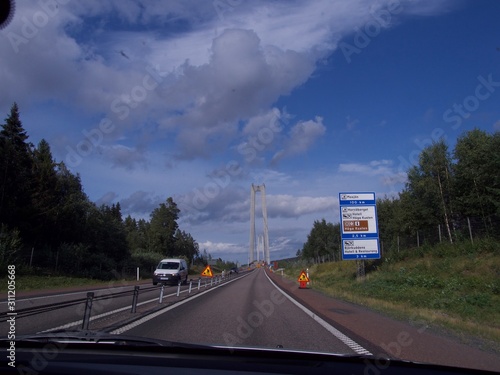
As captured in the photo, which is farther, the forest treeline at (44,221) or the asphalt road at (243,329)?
the forest treeline at (44,221)

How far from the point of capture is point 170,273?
123 ft

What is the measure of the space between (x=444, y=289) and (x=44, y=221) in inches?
1417

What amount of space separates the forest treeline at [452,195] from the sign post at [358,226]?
327 inches

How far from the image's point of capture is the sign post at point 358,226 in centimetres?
3171

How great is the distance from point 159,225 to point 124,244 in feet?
103

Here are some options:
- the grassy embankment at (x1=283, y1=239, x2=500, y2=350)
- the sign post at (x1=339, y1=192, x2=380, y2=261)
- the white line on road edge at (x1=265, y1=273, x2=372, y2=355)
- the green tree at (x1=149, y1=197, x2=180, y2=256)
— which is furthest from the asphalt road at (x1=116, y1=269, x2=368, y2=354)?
the green tree at (x1=149, y1=197, x2=180, y2=256)

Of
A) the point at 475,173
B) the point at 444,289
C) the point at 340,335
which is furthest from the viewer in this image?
the point at 475,173

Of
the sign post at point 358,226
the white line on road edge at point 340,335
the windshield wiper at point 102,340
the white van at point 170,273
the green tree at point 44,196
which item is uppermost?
the green tree at point 44,196

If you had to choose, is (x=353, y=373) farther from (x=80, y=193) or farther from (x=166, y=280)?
(x=80, y=193)

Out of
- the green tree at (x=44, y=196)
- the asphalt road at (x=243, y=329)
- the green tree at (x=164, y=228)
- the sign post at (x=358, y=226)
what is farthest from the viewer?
the green tree at (x=164, y=228)

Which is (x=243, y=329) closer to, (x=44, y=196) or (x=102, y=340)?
(x=102, y=340)

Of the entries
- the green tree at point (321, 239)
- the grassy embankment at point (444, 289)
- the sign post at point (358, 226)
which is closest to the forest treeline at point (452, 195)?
the grassy embankment at point (444, 289)

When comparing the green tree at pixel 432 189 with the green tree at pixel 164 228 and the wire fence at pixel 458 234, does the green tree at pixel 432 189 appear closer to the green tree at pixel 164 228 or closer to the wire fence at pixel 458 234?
the wire fence at pixel 458 234

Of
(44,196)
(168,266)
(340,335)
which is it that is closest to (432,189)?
(168,266)
